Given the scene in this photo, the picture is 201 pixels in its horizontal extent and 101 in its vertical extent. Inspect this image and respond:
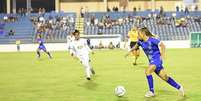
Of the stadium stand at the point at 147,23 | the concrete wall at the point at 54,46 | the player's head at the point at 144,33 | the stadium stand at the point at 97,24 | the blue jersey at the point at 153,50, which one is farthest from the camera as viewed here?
the stadium stand at the point at 147,23

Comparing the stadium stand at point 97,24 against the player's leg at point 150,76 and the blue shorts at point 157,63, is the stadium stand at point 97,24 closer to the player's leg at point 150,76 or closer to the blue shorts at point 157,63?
the player's leg at point 150,76

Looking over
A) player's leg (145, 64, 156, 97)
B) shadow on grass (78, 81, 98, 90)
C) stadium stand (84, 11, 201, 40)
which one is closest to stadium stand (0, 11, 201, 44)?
stadium stand (84, 11, 201, 40)

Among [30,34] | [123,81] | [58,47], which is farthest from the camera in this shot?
[30,34]

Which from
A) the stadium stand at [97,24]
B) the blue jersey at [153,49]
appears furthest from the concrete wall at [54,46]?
the blue jersey at [153,49]

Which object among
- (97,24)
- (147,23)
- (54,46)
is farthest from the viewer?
(147,23)

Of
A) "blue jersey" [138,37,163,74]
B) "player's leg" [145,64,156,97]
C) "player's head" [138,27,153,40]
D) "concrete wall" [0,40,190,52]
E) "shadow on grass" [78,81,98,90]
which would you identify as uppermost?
"player's head" [138,27,153,40]

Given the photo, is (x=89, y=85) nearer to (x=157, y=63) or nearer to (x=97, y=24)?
(x=157, y=63)

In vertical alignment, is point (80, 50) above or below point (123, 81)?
above

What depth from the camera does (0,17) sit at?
5678cm

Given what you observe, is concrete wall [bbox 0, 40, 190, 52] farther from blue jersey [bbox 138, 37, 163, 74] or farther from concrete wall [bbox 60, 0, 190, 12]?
blue jersey [bbox 138, 37, 163, 74]

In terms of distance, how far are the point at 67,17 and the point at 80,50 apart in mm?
37848

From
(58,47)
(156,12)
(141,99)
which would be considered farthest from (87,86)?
(156,12)

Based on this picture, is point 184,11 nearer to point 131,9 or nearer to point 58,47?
point 131,9

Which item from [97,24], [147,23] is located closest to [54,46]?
[97,24]
